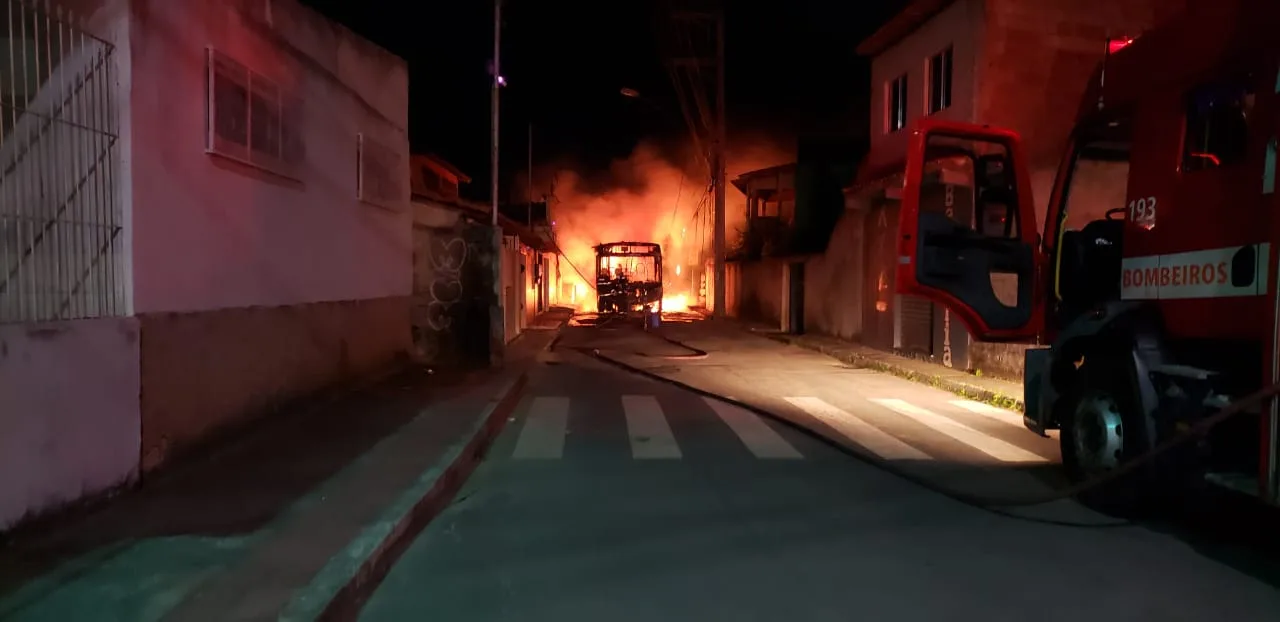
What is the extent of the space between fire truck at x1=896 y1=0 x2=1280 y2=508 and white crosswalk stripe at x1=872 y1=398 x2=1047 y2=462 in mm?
1121

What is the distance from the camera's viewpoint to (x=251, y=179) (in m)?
8.18

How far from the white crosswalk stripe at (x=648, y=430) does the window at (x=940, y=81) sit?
34.2 ft

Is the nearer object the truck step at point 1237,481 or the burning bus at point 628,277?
the truck step at point 1237,481

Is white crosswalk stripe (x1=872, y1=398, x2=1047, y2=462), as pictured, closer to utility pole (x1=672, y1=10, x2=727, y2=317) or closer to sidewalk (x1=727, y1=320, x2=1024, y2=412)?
sidewalk (x1=727, y1=320, x2=1024, y2=412)

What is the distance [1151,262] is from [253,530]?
256 inches

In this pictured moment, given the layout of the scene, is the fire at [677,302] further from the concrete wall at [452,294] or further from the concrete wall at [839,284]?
the concrete wall at [452,294]

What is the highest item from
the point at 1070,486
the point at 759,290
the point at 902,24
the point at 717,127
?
the point at 902,24

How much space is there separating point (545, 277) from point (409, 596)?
3405 cm

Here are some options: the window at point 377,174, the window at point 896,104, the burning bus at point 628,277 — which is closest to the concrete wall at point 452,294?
the window at point 377,174

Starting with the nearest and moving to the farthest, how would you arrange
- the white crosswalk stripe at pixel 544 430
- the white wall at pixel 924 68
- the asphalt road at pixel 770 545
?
the asphalt road at pixel 770 545 → the white crosswalk stripe at pixel 544 430 → the white wall at pixel 924 68

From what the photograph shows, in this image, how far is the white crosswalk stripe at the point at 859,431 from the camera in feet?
27.7

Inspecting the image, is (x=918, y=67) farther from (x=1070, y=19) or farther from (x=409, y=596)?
(x=409, y=596)

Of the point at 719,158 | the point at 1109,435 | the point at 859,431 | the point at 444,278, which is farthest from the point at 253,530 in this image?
the point at 719,158

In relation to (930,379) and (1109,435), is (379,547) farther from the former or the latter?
(930,379)
